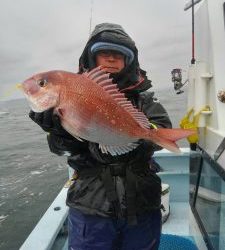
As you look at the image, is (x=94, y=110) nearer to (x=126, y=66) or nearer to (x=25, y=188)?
(x=126, y=66)

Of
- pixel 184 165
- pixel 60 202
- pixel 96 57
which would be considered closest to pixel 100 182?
pixel 96 57

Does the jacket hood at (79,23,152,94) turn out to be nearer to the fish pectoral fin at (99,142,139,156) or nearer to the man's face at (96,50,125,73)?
the man's face at (96,50,125,73)

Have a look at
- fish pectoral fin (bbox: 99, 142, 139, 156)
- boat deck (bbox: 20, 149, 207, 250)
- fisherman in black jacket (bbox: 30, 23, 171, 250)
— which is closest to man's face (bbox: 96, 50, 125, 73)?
fisherman in black jacket (bbox: 30, 23, 171, 250)

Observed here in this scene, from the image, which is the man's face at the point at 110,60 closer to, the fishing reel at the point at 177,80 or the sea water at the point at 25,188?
the fishing reel at the point at 177,80

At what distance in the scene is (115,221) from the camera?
2.20 m

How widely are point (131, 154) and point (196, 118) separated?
86 centimetres

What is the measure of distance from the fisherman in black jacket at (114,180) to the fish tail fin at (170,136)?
0.24 m

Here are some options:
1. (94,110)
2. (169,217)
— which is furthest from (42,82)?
(169,217)

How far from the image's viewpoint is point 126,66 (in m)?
2.32

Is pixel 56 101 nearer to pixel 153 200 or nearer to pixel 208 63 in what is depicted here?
pixel 153 200

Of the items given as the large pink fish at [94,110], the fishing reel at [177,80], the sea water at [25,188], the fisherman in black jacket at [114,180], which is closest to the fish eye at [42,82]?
the large pink fish at [94,110]

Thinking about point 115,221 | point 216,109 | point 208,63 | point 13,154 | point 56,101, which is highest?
point 208,63

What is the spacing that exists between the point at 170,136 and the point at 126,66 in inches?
→ 28.2

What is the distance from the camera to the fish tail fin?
5.86 feet
